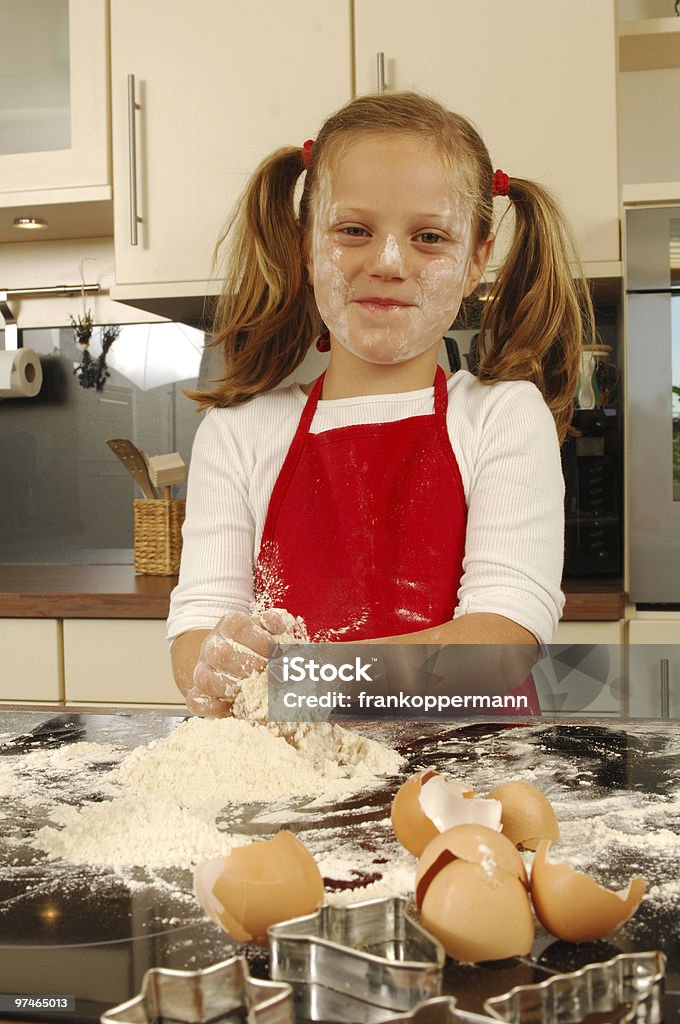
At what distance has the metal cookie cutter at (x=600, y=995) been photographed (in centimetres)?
30

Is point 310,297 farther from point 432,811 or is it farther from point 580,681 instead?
point 432,811

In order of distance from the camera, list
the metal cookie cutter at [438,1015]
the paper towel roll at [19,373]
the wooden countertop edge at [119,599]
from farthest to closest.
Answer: the paper towel roll at [19,373], the wooden countertop edge at [119,599], the metal cookie cutter at [438,1015]

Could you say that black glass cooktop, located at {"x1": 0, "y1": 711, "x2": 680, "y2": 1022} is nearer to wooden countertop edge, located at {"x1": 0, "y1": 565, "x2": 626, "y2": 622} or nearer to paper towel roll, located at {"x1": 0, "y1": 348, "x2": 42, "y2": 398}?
wooden countertop edge, located at {"x1": 0, "y1": 565, "x2": 626, "y2": 622}

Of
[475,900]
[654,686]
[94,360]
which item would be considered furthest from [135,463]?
[475,900]

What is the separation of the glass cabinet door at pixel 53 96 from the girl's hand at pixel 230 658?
3.99 feet

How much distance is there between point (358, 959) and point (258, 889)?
62 millimetres

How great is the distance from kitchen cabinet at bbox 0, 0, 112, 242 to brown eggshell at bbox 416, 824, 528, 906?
5.05 feet

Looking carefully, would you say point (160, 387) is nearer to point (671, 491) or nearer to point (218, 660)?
point (671, 491)

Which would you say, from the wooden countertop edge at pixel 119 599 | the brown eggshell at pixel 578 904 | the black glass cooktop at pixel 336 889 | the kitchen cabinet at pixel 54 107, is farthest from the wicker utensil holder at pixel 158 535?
the brown eggshell at pixel 578 904

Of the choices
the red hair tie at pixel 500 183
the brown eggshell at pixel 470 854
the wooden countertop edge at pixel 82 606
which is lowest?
the wooden countertop edge at pixel 82 606

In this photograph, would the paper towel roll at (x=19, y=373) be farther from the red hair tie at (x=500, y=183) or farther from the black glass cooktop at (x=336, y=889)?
the black glass cooktop at (x=336, y=889)

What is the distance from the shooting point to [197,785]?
0.57 metres

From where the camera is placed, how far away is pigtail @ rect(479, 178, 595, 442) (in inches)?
40.8

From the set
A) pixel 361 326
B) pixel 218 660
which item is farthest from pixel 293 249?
pixel 218 660
